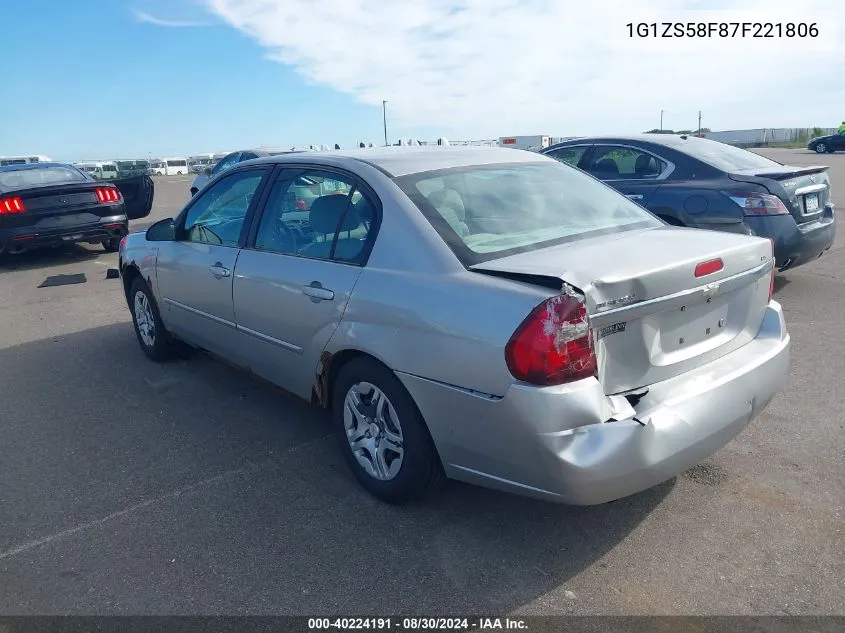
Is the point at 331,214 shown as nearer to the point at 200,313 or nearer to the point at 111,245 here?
the point at 200,313

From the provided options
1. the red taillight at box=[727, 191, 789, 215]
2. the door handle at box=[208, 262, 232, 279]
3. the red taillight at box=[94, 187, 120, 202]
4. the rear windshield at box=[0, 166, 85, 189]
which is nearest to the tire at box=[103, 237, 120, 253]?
the red taillight at box=[94, 187, 120, 202]

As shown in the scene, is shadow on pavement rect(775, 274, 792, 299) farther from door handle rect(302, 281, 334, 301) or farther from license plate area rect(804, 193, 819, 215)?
door handle rect(302, 281, 334, 301)

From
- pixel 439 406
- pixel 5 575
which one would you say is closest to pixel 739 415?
pixel 439 406

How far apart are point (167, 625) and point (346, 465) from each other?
1348 mm

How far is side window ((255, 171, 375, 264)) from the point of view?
3.45 m

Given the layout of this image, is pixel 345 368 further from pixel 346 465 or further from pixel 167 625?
pixel 167 625

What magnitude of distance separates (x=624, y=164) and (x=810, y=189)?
180 centimetres

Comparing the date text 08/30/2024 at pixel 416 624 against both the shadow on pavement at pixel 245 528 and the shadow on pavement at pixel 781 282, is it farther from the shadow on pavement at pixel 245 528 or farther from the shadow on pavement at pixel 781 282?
the shadow on pavement at pixel 781 282

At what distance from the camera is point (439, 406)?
285 cm

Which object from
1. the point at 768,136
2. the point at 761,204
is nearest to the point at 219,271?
the point at 761,204

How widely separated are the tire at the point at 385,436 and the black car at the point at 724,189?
346cm

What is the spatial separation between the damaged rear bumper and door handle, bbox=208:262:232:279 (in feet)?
5.81

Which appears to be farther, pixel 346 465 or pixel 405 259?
pixel 346 465

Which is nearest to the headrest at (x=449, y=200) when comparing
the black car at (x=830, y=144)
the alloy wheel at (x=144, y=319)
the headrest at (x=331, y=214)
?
the headrest at (x=331, y=214)
